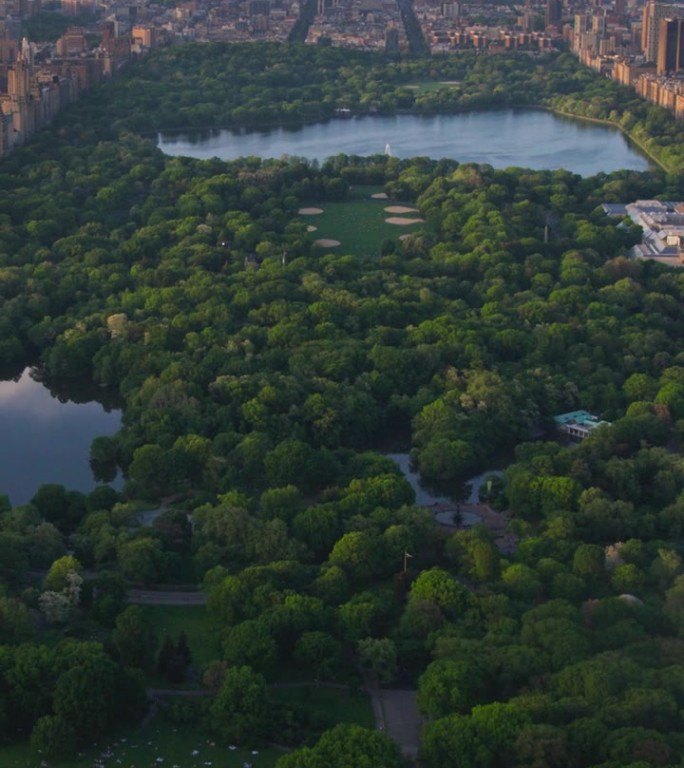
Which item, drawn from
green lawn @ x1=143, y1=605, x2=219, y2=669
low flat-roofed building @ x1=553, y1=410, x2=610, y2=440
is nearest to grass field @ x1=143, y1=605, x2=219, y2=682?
green lawn @ x1=143, y1=605, x2=219, y2=669

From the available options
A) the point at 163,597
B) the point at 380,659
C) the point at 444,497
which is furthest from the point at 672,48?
the point at 380,659

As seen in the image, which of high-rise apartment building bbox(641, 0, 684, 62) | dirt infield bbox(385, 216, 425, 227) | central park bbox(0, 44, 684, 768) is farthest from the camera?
high-rise apartment building bbox(641, 0, 684, 62)

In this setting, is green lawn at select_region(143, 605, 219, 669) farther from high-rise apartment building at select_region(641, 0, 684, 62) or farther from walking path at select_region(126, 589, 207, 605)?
high-rise apartment building at select_region(641, 0, 684, 62)

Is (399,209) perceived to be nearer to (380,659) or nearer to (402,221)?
(402,221)

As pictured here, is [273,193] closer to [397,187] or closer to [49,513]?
[397,187]

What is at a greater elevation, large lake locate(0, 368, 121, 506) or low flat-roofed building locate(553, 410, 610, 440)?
low flat-roofed building locate(553, 410, 610, 440)
